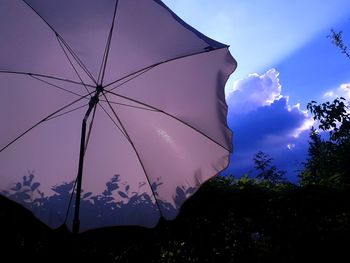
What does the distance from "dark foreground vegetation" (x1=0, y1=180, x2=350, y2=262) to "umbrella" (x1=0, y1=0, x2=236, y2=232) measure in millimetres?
1125

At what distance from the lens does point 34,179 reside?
255 centimetres

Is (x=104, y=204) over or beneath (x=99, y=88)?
beneath

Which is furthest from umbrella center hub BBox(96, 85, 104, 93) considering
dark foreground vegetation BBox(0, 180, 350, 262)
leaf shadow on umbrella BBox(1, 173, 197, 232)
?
dark foreground vegetation BBox(0, 180, 350, 262)

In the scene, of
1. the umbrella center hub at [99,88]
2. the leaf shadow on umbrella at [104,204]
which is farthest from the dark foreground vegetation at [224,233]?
the umbrella center hub at [99,88]

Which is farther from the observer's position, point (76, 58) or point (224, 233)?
point (224, 233)

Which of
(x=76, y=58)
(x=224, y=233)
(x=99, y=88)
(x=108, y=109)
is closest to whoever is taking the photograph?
(x=76, y=58)

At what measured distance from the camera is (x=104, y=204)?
2.69 meters

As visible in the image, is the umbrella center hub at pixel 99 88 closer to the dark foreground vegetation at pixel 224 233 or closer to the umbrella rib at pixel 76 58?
the umbrella rib at pixel 76 58

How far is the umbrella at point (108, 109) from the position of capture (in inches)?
90.7

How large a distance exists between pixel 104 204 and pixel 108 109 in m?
0.89

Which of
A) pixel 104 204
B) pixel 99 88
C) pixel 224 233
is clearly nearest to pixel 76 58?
pixel 99 88

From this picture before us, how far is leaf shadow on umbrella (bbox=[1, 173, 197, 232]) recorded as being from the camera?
98.9 inches

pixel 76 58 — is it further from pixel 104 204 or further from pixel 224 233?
pixel 224 233

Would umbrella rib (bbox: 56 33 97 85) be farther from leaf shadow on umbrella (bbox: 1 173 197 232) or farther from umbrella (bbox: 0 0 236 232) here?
leaf shadow on umbrella (bbox: 1 173 197 232)
